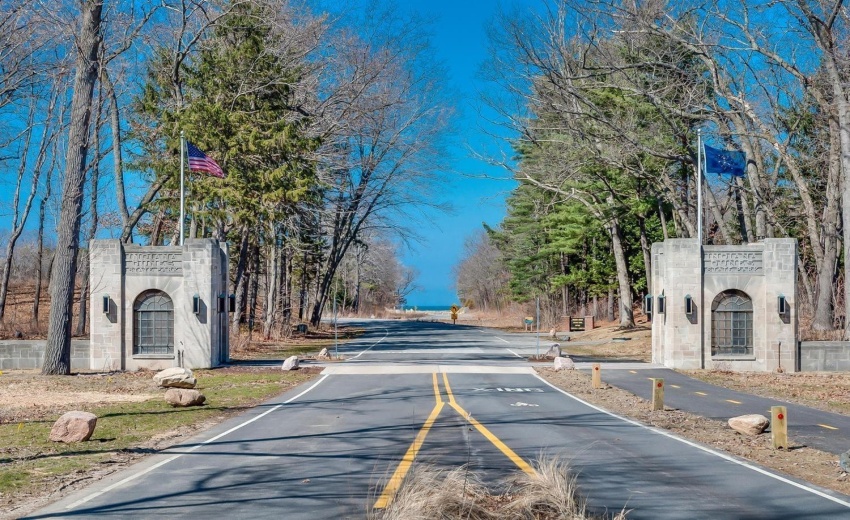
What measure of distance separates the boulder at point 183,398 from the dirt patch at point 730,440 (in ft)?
30.1

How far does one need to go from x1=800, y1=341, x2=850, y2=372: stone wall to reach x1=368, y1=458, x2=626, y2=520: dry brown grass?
25.0 m

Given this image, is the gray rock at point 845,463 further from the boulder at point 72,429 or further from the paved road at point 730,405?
the boulder at point 72,429

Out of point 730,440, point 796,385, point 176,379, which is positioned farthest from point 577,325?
point 730,440

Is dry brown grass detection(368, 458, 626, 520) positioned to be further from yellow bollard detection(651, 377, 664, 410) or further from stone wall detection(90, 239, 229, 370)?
stone wall detection(90, 239, 229, 370)

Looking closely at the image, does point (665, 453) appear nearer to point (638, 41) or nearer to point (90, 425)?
point (90, 425)

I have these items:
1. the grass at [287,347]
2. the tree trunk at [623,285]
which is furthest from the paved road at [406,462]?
the tree trunk at [623,285]

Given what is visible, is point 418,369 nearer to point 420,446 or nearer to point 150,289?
point 150,289

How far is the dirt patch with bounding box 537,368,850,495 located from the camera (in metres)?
11.8

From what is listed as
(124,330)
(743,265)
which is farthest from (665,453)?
(124,330)

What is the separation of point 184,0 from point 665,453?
89.6 feet

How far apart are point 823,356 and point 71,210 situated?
1019 inches

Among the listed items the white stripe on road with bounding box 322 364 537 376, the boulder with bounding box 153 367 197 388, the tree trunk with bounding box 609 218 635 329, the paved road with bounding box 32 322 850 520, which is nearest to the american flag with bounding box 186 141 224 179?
the white stripe on road with bounding box 322 364 537 376

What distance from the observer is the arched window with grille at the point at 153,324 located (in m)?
31.2

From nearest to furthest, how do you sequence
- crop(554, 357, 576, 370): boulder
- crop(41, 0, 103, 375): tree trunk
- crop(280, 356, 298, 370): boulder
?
crop(41, 0, 103, 375): tree trunk → crop(280, 356, 298, 370): boulder → crop(554, 357, 576, 370): boulder
